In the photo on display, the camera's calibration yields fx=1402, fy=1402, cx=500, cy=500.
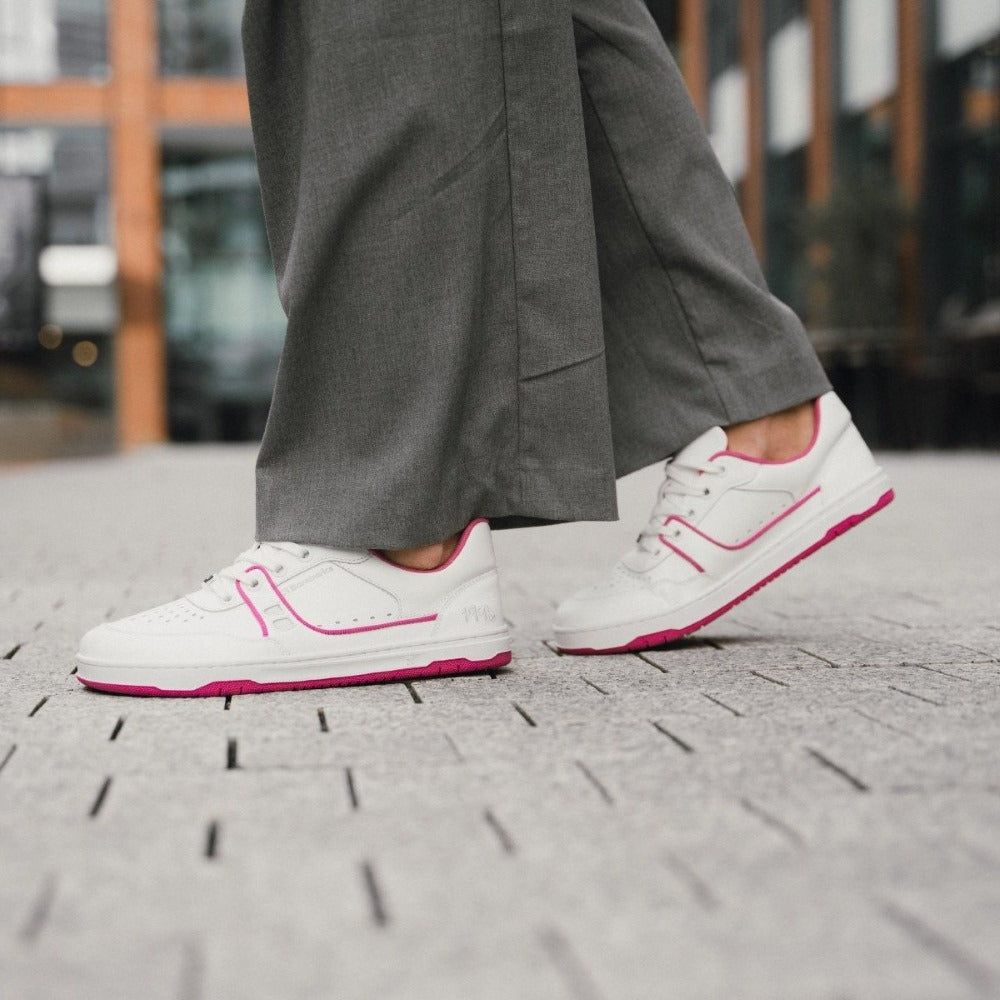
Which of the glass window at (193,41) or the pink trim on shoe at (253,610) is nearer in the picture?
the pink trim on shoe at (253,610)

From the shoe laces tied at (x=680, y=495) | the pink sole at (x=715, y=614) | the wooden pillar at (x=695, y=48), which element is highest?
the wooden pillar at (x=695, y=48)

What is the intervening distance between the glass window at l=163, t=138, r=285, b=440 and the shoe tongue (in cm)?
2622

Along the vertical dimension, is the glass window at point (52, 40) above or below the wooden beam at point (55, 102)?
above

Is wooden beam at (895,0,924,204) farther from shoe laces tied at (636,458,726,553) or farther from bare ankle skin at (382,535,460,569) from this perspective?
bare ankle skin at (382,535,460,569)

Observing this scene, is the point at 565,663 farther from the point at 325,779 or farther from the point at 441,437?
the point at 325,779

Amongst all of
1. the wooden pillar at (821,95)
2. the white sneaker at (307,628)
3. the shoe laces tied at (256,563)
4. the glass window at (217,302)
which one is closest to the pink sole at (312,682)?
the white sneaker at (307,628)

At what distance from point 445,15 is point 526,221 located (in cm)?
28

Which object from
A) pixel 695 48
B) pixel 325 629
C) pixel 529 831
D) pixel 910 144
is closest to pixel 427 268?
pixel 325 629

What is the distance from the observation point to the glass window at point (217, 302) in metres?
28.1

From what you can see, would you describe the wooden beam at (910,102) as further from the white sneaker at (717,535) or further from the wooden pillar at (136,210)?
the wooden pillar at (136,210)

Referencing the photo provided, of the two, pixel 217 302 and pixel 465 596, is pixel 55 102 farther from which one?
pixel 465 596

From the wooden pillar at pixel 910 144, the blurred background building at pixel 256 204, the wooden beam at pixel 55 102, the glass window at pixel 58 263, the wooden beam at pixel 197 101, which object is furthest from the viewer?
the wooden beam at pixel 197 101

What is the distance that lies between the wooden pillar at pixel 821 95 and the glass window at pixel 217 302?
1278 centimetres

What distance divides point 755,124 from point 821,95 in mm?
2640
